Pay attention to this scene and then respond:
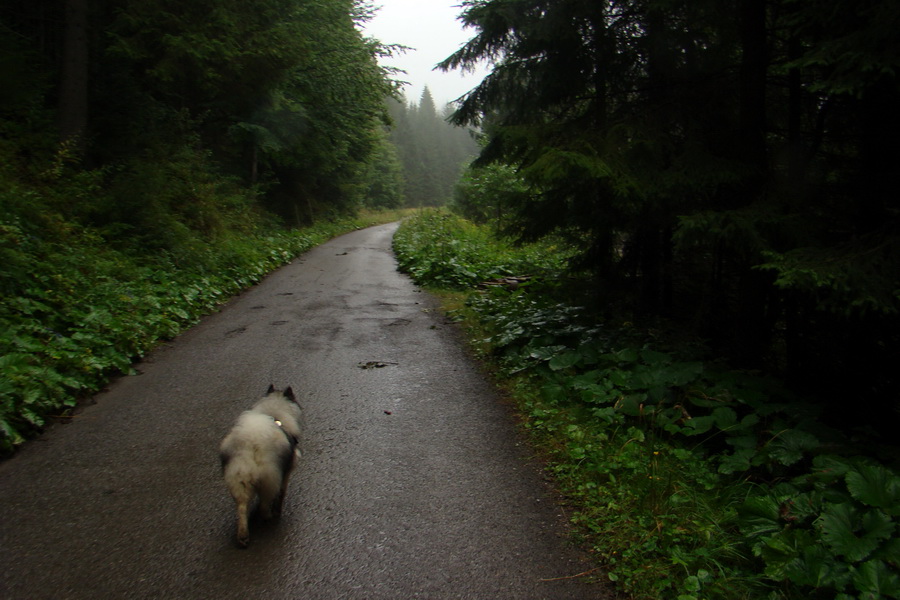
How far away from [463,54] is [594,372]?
5.83 m

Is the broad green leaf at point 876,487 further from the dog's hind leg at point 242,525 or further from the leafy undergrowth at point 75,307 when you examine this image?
the leafy undergrowth at point 75,307

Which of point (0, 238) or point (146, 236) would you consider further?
point (146, 236)

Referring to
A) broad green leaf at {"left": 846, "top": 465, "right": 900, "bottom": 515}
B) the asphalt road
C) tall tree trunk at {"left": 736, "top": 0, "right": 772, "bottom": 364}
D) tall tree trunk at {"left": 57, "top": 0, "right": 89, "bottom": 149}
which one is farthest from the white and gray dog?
tall tree trunk at {"left": 57, "top": 0, "right": 89, "bottom": 149}

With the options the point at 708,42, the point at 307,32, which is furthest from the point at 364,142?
the point at 708,42

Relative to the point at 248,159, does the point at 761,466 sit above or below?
below

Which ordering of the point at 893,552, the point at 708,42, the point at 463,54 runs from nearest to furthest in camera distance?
the point at 893,552
the point at 708,42
the point at 463,54

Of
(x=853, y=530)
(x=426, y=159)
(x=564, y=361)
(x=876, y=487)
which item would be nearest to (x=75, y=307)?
(x=564, y=361)

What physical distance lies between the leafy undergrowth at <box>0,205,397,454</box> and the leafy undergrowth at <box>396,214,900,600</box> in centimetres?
482

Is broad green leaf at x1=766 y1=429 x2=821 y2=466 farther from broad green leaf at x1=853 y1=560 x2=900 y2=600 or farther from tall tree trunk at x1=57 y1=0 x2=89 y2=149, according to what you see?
tall tree trunk at x1=57 y1=0 x2=89 y2=149

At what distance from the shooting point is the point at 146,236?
1089 cm

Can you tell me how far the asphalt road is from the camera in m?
3.02

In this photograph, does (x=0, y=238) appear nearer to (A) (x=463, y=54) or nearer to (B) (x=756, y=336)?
(A) (x=463, y=54)

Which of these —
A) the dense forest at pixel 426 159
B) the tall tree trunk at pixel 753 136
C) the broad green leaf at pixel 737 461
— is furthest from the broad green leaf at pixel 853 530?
the dense forest at pixel 426 159

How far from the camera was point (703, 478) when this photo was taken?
380 cm
